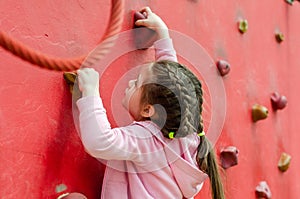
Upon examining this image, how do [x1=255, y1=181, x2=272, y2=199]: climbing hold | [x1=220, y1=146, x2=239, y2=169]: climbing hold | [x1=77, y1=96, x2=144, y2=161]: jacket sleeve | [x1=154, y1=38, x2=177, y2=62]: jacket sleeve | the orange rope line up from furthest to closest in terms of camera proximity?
1. [x1=255, y1=181, x2=272, y2=199]: climbing hold
2. [x1=220, y1=146, x2=239, y2=169]: climbing hold
3. [x1=154, y1=38, x2=177, y2=62]: jacket sleeve
4. [x1=77, y1=96, x2=144, y2=161]: jacket sleeve
5. the orange rope

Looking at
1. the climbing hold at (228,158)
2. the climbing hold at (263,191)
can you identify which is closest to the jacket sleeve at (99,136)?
the climbing hold at (228,158)

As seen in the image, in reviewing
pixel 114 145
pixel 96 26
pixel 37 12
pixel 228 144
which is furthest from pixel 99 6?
pixel 228 144

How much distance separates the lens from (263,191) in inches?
52.6

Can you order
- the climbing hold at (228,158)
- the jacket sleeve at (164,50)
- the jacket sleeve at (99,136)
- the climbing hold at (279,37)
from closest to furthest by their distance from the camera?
the jacket sleeve at (99,136), the jacket sleeve at (164,50), the climbing hold at (228,158), the climbing hold at (279,37)

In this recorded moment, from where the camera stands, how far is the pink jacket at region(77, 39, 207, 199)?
0.76 meters

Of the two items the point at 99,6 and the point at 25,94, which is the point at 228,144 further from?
the point at 25,94

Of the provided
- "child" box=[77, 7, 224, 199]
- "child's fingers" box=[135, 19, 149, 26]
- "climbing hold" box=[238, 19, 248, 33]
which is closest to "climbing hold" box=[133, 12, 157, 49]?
"child's fingers" box=[135, 19, 149, 26]

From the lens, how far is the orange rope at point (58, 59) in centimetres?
62

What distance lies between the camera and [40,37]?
81cm

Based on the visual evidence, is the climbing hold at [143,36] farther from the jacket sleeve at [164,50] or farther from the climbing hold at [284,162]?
the climbing hold at [284,162]

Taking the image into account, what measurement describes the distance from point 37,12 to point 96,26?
0.43 feet

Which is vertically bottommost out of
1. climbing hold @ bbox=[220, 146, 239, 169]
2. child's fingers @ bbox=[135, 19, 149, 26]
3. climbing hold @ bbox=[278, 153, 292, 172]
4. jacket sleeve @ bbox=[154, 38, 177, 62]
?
climbing hold @ bbox=[278, 153, 292, 172]

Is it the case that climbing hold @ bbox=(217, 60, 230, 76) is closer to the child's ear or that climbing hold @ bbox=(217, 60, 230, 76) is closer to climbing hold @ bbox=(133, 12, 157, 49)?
climbing hold @ bbox=(133, 12, 157, 49)

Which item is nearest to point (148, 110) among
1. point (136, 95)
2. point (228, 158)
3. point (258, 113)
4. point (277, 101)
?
point (136, 95)
